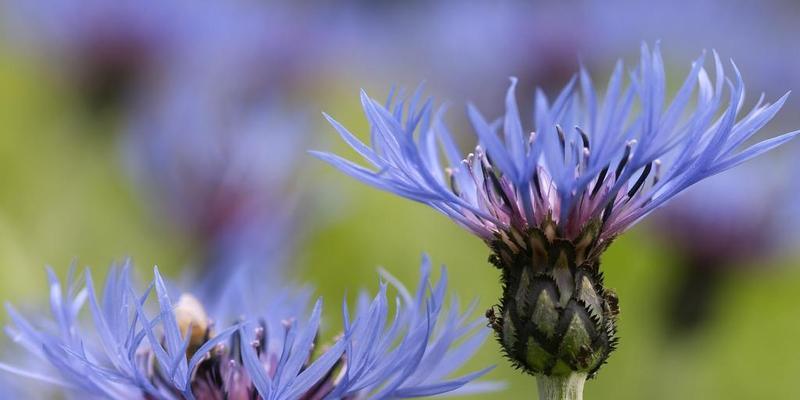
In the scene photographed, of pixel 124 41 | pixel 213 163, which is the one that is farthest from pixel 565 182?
pixel 124 41

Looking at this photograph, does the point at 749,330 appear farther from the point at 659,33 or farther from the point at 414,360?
the point at 414,360

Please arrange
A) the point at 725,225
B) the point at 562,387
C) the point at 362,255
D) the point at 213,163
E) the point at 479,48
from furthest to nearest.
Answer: the point at 479,48, the point at 362,255, the point at 213,163, the point at 725,225, the point at 562,387

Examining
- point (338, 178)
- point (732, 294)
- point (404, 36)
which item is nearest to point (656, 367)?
point (732, 294)

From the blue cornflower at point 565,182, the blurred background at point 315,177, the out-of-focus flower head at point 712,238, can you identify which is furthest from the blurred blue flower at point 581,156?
the out-of-focus flower head at point 712,238

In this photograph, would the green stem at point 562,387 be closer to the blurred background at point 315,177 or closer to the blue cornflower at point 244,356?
the blue cornflower at point 244,356

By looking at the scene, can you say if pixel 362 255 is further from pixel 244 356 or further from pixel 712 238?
pixel 244 356

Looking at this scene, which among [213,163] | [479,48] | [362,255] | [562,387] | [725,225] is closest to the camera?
[562,387]

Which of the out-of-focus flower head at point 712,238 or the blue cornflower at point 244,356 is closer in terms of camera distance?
the blue cornflower at point 244,356
